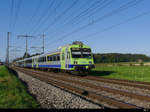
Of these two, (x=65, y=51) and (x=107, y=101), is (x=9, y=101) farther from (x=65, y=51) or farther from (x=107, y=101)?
(x=65, y=51)

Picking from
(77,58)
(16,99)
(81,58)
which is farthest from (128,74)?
(16,99)

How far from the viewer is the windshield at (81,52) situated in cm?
1831

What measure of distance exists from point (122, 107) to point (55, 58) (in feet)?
56.3

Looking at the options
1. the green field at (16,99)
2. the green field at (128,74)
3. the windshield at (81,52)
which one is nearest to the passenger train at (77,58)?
the windshield at (81,52)

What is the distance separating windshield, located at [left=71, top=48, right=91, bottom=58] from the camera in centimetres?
1831

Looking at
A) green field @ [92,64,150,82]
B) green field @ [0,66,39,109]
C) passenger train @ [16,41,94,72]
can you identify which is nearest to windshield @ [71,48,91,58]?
passenger train @ [16,41,94,72]

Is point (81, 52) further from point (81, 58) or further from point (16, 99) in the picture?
point (16, 99)

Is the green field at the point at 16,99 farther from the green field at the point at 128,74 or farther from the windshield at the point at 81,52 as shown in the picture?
the green field at the point at 128,74

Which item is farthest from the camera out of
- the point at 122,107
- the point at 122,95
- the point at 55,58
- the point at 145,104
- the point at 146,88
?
the point at 55,58

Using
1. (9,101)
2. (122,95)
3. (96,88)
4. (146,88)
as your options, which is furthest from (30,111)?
(146,88)

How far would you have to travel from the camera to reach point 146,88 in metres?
9.83

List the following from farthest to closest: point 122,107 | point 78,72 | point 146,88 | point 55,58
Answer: point 55,58 < point 78,72 < point 146,88 < point 122,107

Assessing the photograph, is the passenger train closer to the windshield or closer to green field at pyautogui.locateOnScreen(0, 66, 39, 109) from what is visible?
the windshield

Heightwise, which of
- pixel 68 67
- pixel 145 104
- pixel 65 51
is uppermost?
pixel 65 51
